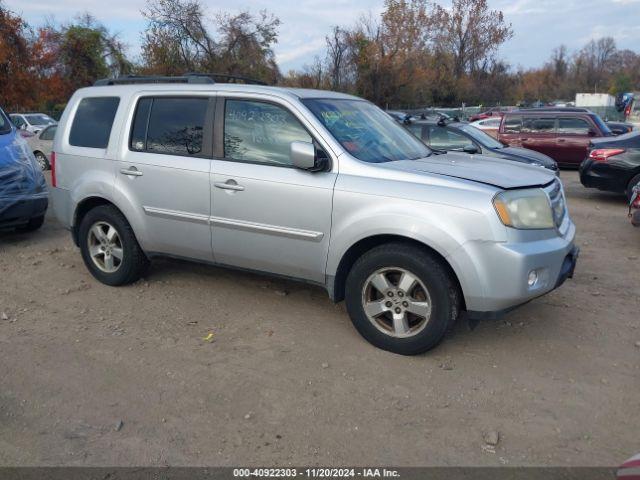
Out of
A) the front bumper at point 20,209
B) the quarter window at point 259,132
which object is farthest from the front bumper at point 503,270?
the front bumper at point 20,209

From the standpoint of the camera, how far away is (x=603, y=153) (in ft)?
32.6

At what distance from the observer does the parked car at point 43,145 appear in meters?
14.7

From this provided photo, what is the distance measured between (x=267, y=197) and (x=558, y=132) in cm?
1291

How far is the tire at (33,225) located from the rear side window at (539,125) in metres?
12.4

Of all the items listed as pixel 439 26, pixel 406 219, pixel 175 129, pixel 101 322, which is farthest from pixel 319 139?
pixel 439 26

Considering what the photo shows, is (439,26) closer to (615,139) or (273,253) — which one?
(615,139)

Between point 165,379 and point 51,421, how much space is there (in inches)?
28.1

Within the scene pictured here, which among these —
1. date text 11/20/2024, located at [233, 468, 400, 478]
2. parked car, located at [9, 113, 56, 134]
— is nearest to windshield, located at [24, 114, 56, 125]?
parked car, located at [9, 113, 56, 134]

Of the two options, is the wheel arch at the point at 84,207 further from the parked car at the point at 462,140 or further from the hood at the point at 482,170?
the parked car at the point at 462,140

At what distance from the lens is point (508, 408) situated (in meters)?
3.46

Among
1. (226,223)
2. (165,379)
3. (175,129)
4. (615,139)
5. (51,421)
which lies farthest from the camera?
(615,139)

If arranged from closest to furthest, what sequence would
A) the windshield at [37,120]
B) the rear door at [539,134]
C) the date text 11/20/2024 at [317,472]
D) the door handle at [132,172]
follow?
the date text 11/20/2024 at [317,472] → the door handle at [132,172] → the rear door at [539,134] → the windshield at [37,120]

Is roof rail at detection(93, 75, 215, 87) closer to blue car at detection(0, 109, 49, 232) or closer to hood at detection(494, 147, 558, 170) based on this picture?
blue car at detection(0, 109, 49, 232)

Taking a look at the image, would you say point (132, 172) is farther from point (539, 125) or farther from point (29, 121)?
point (29, 121)
